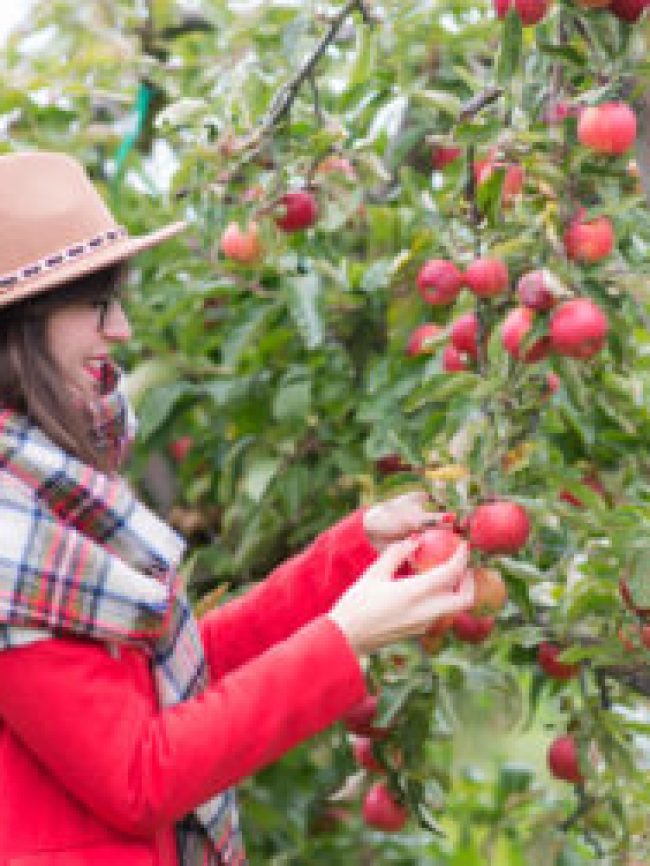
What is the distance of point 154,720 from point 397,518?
1.32ft

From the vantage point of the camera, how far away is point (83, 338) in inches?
60.1

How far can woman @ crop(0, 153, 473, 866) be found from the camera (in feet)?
4.65

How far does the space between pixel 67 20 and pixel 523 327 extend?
1870 mm

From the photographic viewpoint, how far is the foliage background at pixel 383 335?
1.67 meters

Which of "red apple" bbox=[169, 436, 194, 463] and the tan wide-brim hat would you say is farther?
"red apple" bbox=[169, 436, 194, 463]

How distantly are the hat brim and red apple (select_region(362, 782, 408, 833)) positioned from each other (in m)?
0.91

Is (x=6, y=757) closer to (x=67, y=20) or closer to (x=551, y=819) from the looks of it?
(x=551, y=819)

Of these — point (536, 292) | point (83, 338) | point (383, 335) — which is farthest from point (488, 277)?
point (383, 335)

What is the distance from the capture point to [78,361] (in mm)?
1527

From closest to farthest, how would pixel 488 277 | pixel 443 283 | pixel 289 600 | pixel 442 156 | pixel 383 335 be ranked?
pixel 488 277
pixel 289 600
pixel 443 283
pixel 442 156
pixel 383 335

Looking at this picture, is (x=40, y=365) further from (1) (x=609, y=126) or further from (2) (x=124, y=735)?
(1) (x=609, y=126)

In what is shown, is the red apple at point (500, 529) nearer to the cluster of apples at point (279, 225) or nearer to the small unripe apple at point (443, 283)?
the small unripe apple at point (443, 283)

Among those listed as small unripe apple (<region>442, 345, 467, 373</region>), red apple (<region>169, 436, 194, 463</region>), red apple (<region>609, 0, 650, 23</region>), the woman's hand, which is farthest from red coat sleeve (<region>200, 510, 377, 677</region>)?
red apple (<region>169, 436, 194, 463</region>)

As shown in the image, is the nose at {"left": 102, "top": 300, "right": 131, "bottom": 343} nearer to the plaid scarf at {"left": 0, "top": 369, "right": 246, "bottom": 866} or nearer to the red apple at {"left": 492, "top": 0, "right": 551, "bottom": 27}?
the plaid scarf at {"left": 0, "top": 369, "right": 246, "bottom": 866}
